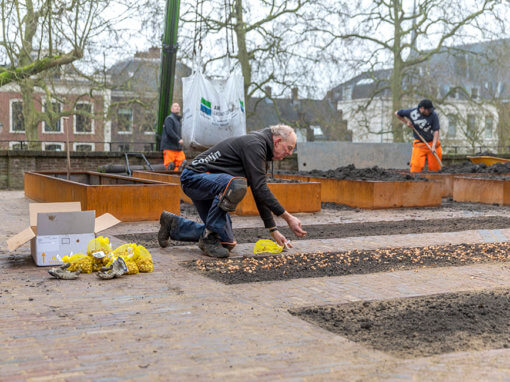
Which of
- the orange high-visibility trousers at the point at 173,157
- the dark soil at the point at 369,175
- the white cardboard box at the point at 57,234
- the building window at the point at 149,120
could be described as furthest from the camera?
the building window at the point at 149,120

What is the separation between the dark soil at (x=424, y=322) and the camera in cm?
366

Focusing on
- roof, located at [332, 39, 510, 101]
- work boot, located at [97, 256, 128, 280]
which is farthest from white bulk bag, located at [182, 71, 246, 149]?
roof, located at [332, 39, 510, 101]

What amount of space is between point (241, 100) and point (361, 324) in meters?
9.87

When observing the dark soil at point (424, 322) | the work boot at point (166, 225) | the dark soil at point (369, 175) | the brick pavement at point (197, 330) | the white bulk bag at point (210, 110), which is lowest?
the brick pavement at point (197, 330)

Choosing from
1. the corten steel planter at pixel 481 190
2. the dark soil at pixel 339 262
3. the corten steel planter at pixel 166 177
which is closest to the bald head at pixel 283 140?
the dark soil at pixel 339 262

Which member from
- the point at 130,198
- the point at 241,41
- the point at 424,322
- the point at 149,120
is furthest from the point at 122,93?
the point at 424,322

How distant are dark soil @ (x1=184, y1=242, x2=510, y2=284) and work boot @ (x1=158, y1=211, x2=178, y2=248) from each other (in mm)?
770

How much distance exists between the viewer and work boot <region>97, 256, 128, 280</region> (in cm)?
549

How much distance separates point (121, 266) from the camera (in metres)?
5.66

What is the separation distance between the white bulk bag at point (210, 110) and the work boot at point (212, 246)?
22.0 ft

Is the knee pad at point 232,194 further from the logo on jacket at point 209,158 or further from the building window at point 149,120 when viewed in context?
the building window at point 149,120

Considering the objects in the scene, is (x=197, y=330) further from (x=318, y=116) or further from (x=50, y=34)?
(x=318, y=116)

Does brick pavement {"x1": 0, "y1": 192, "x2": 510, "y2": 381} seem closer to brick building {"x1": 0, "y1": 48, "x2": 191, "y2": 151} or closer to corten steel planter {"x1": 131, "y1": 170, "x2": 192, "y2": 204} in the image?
corten steel planter {"x1": 131, "y1": 170, "x2": 192, "y2": 204}

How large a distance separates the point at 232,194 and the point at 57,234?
64.4 inches
